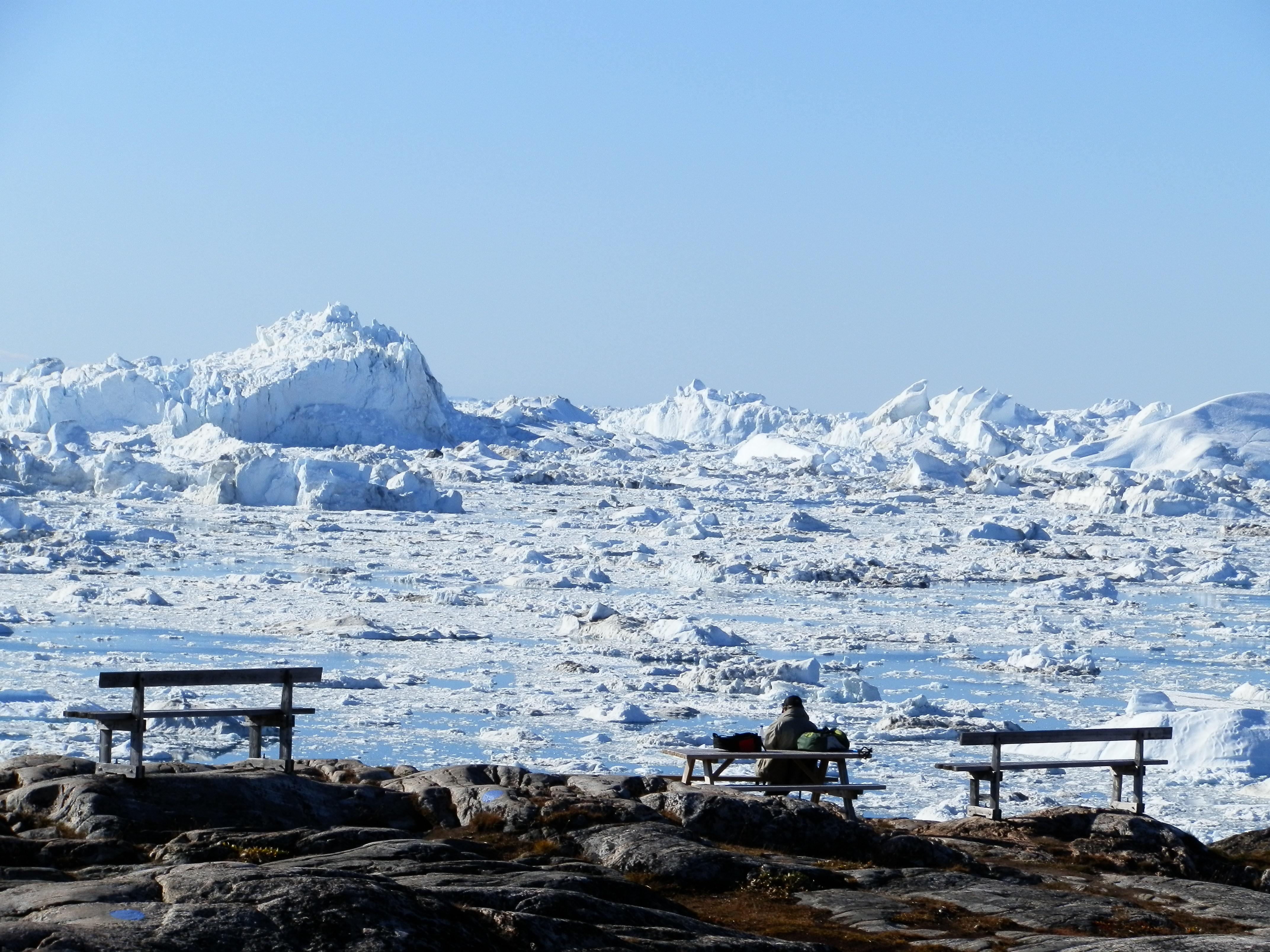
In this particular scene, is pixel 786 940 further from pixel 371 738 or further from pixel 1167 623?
pixel 1167 623

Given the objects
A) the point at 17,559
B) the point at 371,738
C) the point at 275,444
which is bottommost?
the point at 371,738

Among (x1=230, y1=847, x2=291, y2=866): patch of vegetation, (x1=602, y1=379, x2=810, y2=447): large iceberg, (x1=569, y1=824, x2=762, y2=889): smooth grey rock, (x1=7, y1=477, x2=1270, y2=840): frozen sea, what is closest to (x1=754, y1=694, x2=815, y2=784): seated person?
(x1=569, y1=824, x2=762, y2=889): smooth grey rock

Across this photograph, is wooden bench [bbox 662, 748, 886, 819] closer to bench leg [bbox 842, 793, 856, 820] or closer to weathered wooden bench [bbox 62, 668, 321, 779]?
bench leg [bbox 842, 793, 856, 820]

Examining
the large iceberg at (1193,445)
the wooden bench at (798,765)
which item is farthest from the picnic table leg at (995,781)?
the large iceberg at (1193,445)

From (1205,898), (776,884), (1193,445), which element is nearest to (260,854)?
(776,884)

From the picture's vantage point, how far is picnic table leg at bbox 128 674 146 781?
21.6ft

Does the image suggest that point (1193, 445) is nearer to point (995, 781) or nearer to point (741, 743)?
point (995, 781)

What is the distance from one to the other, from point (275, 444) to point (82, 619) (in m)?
39.1

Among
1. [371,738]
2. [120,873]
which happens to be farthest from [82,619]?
[120,873]

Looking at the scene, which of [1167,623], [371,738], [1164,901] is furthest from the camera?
[1167,623]

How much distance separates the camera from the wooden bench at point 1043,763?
7.98m

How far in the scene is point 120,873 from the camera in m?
5.00

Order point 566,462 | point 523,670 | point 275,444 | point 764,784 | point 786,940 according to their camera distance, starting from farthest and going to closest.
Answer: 1. point 566,462
2. point 275,444
3. point 523,670
4. point 764,784
5. point 786,940

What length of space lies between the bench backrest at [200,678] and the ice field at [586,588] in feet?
14.4
